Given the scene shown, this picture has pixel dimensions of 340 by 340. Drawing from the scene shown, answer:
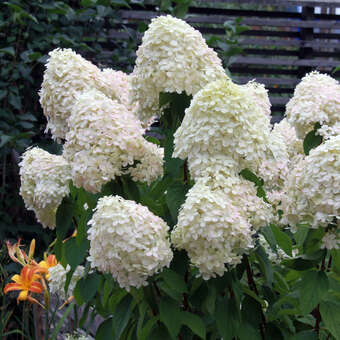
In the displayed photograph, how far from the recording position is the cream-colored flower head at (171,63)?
140 cm

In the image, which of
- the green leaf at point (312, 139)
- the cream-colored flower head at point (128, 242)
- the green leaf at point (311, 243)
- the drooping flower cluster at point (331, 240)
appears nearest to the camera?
the cream-colored flower head at point (128, 242)

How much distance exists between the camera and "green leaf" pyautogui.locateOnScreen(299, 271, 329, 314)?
51.1 inches

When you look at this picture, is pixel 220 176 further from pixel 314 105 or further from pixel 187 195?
pixel 314 105

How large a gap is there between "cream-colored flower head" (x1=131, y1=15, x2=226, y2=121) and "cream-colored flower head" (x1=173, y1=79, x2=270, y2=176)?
122 millimetres

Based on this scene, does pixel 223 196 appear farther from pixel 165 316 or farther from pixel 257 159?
pixel 165 316

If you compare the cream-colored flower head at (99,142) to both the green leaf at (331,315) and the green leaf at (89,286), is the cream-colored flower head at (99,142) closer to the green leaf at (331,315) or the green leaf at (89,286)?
the green leaf at (89,286)

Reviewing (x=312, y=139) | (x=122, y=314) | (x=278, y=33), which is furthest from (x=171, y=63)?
(x=278, y=33)

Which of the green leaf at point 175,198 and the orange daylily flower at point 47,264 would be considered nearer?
the green leaf at point 175,198

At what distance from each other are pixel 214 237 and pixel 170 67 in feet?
1.41

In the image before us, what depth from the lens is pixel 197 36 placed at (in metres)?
Answer: 1.46

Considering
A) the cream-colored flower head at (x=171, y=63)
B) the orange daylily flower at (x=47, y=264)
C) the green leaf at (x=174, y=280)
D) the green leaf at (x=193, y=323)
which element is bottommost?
the orange daylily flower at (x=47, y=264)

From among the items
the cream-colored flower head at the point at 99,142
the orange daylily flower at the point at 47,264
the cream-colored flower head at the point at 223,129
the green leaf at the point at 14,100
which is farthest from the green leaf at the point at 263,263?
the green leaf at the point at 14,100

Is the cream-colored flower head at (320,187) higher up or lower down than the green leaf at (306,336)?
higher up

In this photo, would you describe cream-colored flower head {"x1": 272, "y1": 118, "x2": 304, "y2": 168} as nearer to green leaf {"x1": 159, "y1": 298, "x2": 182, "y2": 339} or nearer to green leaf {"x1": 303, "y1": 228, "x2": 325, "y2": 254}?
green leaf {"x1": 303, "y1": 228, "x2": 325, "y2": 254}
